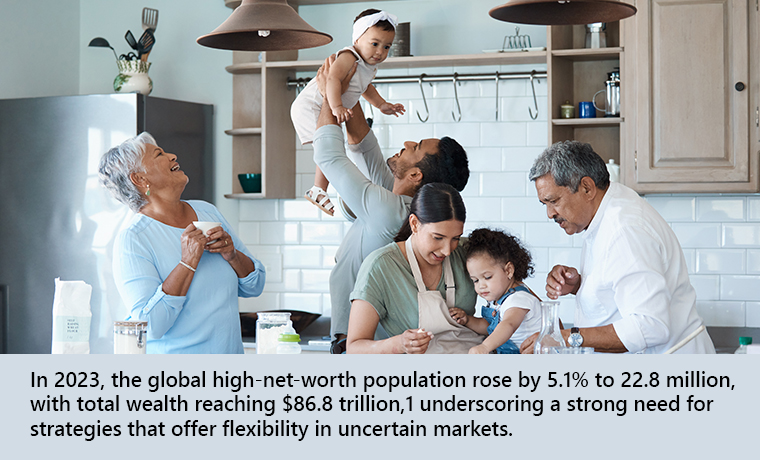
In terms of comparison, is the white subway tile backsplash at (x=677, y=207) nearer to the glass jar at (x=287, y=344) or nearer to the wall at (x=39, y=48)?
the glass jar at (x=287, y=344)

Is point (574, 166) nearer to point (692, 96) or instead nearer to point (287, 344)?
point (287, 344)

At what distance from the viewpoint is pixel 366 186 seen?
6.99ft

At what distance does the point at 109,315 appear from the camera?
3.75 m

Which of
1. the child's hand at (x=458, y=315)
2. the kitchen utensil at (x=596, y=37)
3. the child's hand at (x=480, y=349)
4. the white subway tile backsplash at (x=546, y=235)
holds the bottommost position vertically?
the child's hand at (x=480, y=349)

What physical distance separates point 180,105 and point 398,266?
2551mm

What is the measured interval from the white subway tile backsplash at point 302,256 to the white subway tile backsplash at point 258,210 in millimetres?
219

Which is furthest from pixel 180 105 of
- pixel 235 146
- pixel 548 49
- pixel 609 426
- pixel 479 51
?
pixel 609 426

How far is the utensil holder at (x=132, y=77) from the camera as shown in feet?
13.2

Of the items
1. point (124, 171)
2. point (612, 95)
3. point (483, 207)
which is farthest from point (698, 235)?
point (124, 171)

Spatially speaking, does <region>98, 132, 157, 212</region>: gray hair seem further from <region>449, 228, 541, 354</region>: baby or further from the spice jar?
the spice jar

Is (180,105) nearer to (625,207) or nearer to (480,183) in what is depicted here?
(480,183)

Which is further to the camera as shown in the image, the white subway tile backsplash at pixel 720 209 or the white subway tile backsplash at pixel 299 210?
the white subway tile backsplash at pixel 299 210

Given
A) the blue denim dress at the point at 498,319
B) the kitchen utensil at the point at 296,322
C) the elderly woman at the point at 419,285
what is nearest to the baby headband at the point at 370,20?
the elderly woman at the point at 419,285

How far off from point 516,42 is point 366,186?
211 centimetres
